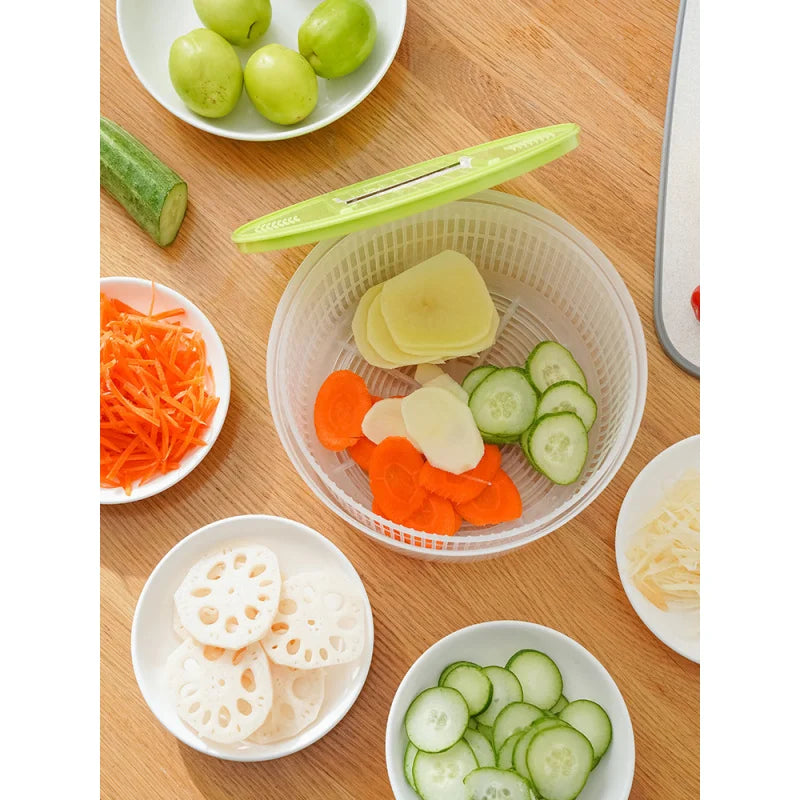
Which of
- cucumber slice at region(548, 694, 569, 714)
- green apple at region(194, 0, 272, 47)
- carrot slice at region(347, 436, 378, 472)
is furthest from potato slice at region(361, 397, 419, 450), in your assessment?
green apple at region(194, 0, 272, 47)

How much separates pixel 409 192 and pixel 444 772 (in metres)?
0.78

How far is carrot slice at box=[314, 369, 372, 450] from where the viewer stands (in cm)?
131

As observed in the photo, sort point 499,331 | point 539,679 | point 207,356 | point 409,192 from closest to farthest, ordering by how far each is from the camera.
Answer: point 409,192
point 539,679
point 207,356
point 499,331

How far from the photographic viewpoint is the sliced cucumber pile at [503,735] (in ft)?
3.67

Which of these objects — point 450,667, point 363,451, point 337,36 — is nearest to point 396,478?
point 363,451

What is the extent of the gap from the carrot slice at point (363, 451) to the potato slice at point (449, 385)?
0.13 m

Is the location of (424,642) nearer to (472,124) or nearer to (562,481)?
(562,481)

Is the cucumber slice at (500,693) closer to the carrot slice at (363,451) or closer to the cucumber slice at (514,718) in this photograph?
the cucumber slice at (514,718)

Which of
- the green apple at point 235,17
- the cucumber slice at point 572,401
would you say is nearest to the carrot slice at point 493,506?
the cucumber slice at point 572,401

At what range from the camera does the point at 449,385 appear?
1.33m

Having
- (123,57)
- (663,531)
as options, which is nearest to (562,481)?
(663,531)

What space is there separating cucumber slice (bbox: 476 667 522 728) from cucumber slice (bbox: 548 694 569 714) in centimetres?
5

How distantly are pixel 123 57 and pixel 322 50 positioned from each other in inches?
14.6

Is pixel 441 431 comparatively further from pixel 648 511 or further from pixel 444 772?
pixel 444 772
